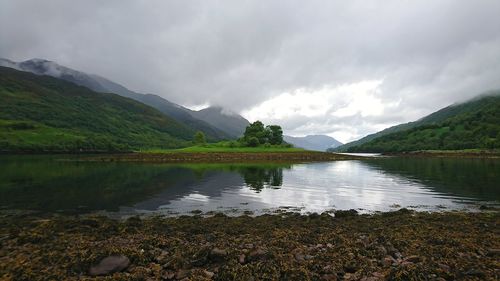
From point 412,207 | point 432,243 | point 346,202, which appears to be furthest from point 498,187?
point 432,243

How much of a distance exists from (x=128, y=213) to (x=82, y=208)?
7.00 metres

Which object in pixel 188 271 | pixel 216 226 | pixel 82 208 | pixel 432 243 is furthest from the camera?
pixel 82 208

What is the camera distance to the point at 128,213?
3366 centimetres

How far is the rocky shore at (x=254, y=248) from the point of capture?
15422 millimetres

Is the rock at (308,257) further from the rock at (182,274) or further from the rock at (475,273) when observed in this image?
the rock at (475,273)

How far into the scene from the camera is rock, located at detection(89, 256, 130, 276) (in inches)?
619

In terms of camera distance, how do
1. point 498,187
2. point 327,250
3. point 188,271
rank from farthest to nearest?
1. point 498,187
2. point 327,250
3. point 188,271

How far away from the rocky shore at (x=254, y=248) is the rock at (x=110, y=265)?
0.05 m

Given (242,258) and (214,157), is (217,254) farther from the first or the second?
(214,157)

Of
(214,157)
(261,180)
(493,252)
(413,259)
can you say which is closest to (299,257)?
(413,259)

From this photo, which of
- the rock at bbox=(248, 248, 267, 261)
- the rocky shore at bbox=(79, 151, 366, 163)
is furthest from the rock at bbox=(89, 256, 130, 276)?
the rocky shore at bbox=(79, 151, 366, 163)

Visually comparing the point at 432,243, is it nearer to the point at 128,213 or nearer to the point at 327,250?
the point at 327,250

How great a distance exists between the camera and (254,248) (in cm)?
1903

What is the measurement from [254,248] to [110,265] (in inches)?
317
